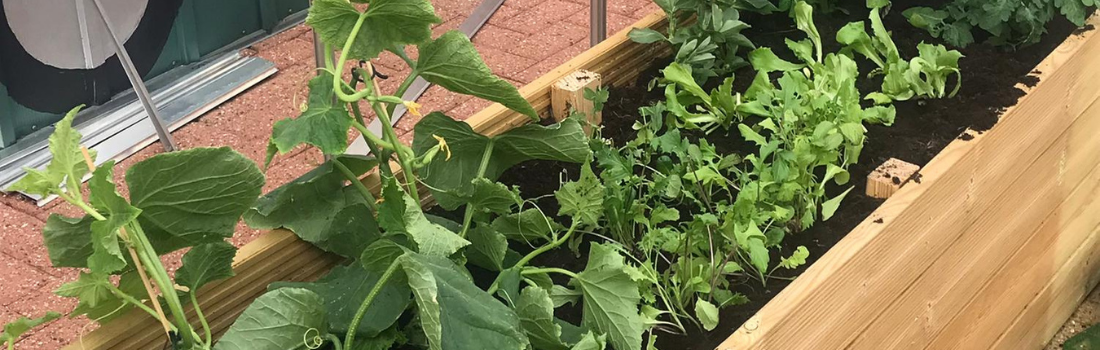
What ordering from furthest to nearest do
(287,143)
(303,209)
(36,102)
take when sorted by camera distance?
(36,102)
(303,209)
(287,143)

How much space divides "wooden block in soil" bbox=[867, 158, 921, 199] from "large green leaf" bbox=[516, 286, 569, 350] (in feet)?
1.80

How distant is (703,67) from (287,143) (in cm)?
85

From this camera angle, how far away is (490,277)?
46.7 inches

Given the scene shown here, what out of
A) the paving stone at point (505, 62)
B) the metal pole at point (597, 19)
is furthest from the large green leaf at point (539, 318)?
the paving stone at point (505, 62)

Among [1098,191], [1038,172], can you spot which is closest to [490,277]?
[1038,172]

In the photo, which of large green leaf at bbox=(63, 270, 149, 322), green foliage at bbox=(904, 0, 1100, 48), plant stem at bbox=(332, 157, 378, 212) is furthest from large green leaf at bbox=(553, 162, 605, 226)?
green foliage at bbox=(904, 0, 1100, 48)

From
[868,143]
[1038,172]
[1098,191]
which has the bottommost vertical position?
[1098,191]

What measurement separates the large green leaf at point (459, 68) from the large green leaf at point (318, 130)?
0.35 feet

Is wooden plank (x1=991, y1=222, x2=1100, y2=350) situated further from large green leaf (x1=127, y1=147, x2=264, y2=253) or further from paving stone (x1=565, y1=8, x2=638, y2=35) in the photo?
large green leaf (x1=127, y1=147, x2=264, y2=253)

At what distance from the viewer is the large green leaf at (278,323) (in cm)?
91

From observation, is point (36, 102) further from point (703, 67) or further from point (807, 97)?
point (807, 97)

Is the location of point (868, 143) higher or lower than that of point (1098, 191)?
higher

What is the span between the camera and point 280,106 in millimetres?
2684

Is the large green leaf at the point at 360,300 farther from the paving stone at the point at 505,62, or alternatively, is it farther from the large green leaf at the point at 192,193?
the paving stone at the point at 505,62
